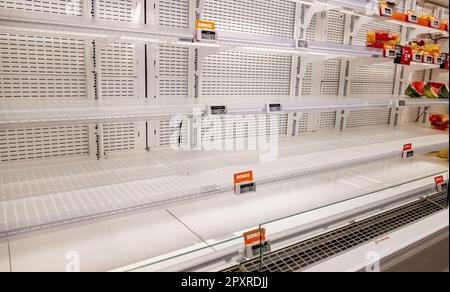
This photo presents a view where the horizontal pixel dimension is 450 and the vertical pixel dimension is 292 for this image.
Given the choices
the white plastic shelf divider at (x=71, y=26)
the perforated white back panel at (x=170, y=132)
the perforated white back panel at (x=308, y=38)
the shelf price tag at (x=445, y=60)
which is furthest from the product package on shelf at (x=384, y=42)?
the white plastic shelf divider at (x=71, y=26)

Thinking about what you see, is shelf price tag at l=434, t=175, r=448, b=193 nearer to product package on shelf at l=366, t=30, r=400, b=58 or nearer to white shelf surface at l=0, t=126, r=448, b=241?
white shelf surface at l=0, t=126, r=448, b=241

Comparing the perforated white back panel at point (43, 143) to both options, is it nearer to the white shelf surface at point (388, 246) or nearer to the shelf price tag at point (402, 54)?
the white shelf surface at point (388, 246)

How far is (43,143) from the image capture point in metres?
2.01

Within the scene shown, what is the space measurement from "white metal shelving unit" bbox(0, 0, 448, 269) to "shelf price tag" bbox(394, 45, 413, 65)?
0.13m

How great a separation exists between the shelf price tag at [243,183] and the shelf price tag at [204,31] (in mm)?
737

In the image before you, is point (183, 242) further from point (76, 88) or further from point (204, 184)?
point (76, 88)

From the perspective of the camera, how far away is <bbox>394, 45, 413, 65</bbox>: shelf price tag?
2.98 m

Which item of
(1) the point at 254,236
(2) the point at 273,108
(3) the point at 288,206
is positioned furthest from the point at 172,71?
(1) the point at 254,236

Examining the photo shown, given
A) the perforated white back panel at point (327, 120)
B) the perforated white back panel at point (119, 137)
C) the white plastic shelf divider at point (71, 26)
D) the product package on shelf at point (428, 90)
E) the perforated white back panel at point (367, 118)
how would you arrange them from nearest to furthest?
the white plastic shelf divider at point (71, 26) → the perforated white back panel at point (119, 137) → the perforated white back panel at point (327, 120) → the product package on shelf at point (428, 90) → the perforated white back panel at point (367, 118)

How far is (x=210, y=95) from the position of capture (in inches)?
102

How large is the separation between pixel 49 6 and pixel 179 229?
1.45 metres

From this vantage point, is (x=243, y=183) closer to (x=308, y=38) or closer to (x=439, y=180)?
(x=439, y=180)

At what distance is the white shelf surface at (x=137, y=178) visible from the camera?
55.5 inches

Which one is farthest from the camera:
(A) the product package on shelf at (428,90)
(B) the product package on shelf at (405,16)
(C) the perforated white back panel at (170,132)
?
(A) the product package on shelf at (428,90)
